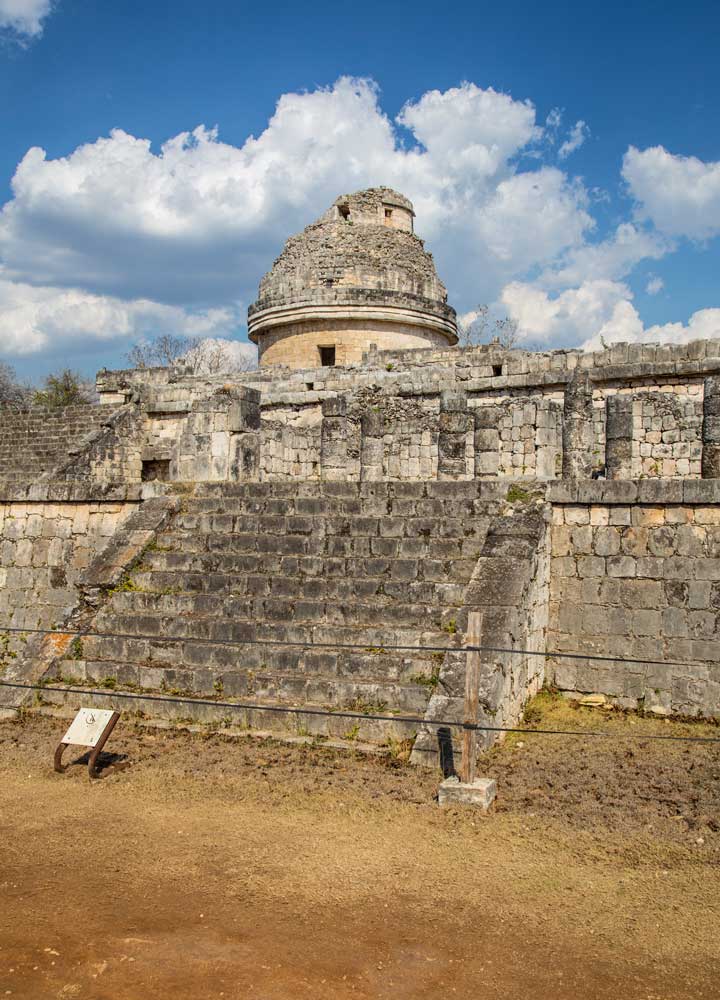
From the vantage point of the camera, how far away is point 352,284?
24047 mm

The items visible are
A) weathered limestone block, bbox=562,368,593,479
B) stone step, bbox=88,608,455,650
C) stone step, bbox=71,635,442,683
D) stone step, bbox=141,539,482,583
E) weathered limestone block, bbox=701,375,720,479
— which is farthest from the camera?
weathered limestone block, bbox=562,368,593,479

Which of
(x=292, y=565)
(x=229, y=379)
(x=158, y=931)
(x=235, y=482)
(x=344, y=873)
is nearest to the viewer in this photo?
(x=158, y=931)

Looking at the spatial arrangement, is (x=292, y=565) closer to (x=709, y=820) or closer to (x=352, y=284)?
(x=709, y=820)

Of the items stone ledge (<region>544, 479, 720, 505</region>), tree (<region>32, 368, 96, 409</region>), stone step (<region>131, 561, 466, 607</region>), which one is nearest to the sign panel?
stone step (<region>131, 561, 466, 607</region>)

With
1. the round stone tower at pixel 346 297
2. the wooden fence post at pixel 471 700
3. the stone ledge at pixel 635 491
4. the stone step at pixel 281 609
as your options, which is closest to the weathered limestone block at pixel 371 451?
the stone ledge at pixel 635 491

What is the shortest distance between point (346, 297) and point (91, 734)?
1844cm

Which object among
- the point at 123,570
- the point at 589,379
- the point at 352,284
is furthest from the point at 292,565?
the point at 352,284

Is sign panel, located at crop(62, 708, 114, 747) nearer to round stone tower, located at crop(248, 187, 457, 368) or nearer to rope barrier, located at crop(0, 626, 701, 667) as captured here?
rope barrier, located at crop(0, 626, 701, 667)

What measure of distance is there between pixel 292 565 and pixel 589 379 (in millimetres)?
8405

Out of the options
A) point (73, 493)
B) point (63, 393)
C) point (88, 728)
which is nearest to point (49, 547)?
point (73, 493)

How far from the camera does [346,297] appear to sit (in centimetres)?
2375

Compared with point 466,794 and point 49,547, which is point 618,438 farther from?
point 49,547

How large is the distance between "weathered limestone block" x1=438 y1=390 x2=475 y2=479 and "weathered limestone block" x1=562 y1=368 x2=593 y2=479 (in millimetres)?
1820

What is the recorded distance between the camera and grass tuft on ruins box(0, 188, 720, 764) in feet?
26.2
